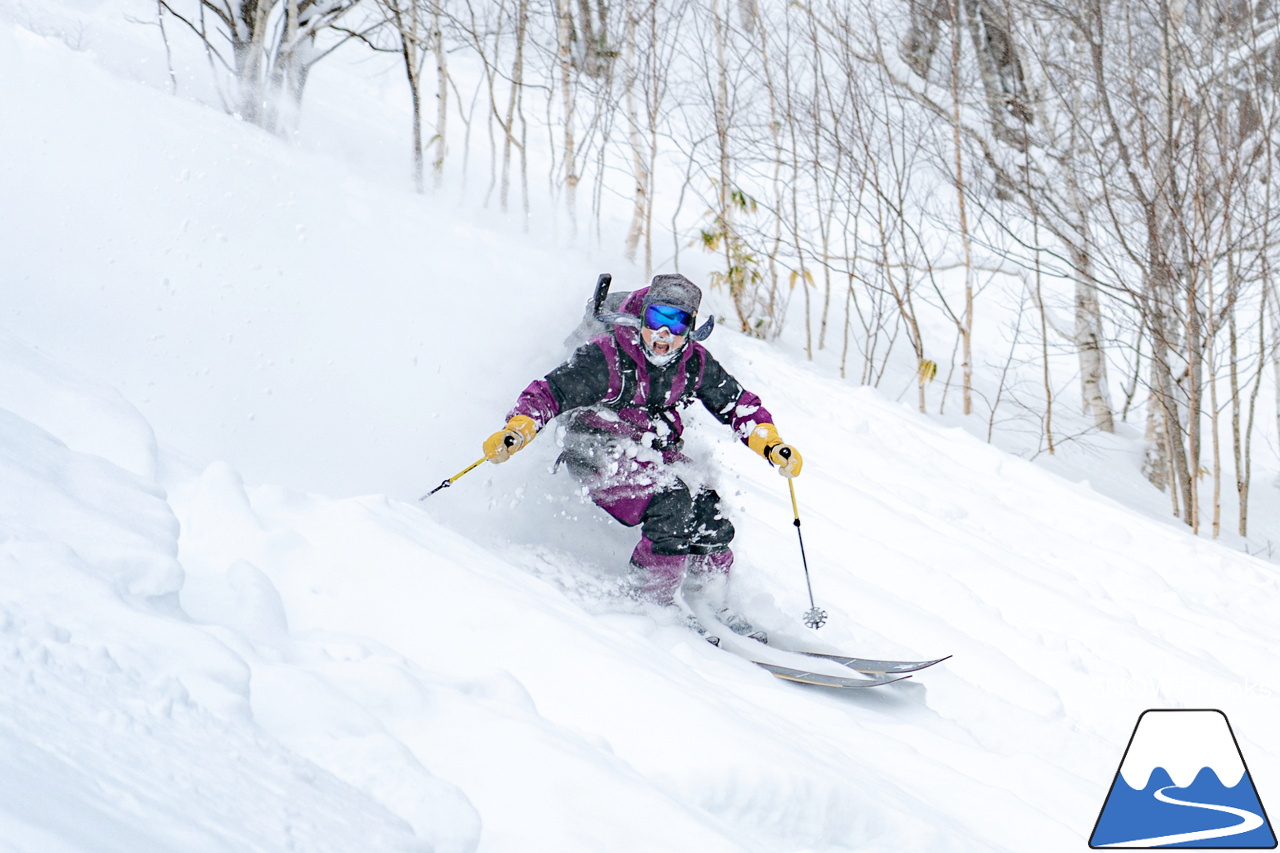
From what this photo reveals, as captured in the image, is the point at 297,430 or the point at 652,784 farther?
the point at 297,430

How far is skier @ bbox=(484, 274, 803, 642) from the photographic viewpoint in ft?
12.1

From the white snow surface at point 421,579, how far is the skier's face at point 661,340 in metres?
0.72

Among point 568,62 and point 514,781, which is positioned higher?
point 568,62

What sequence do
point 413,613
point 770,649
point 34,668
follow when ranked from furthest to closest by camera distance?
1. point 770,649
2. point 413,613
3. point 34,668

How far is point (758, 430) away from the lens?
13.2ft

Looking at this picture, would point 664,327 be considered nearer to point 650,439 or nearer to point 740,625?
point 650,439

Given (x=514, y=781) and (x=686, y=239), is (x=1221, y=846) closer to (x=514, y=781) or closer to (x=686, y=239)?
(x=514, y=781)

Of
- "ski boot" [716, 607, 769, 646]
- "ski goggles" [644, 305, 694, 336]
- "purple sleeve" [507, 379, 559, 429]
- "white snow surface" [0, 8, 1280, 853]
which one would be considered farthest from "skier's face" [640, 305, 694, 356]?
"ski boot" [716, 607, 769, 646]

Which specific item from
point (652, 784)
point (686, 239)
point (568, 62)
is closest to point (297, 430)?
point (652, 784)

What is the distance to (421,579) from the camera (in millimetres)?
2592

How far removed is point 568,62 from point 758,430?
7.41 meters

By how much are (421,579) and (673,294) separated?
162 centimetres

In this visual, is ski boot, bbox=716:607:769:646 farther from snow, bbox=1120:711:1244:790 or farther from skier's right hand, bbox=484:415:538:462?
snow, bbox=1120:711:1244:790

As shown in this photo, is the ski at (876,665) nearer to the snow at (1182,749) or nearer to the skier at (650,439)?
the skier at (650,439)
